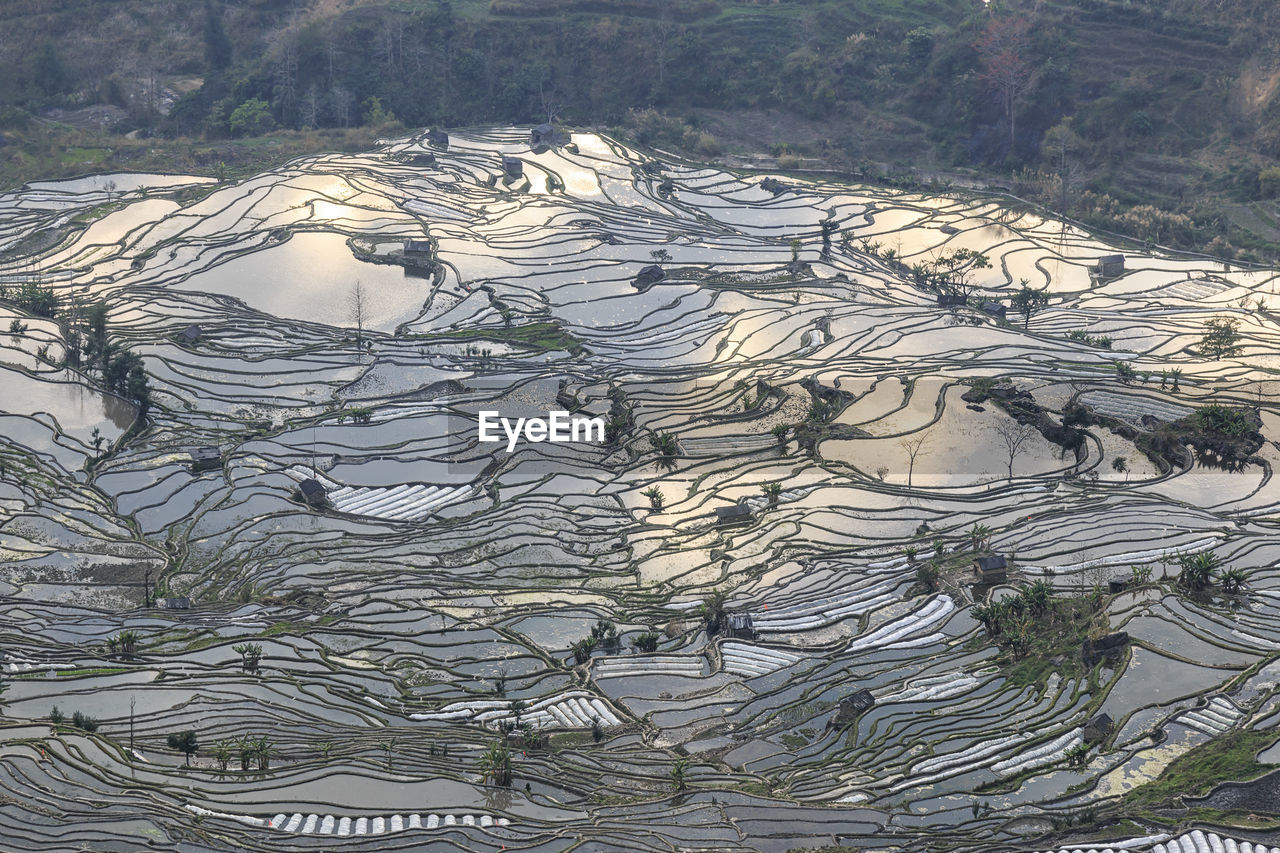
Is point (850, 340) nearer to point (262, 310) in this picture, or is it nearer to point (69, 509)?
point (262, 310)

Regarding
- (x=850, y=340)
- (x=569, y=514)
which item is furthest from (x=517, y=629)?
(x=850, y=340)

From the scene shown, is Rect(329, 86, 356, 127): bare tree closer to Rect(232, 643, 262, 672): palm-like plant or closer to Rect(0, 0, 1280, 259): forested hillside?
Rect(0, 0, 1280, 259): forested hillside

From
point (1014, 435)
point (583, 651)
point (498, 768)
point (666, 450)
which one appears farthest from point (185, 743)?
point (1014, 435)

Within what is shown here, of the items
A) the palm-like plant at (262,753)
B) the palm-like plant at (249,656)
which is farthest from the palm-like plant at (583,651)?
the palm-like plant at (262,753)

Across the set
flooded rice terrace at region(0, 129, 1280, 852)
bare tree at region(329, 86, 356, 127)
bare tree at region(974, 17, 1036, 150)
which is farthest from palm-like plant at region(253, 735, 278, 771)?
bare tree at region(974, 17, 1036, 150)

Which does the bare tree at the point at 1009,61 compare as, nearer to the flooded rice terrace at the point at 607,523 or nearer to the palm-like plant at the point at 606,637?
the flooded rice terrace at the point at 607,523

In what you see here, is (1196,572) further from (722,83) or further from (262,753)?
(722,83)
